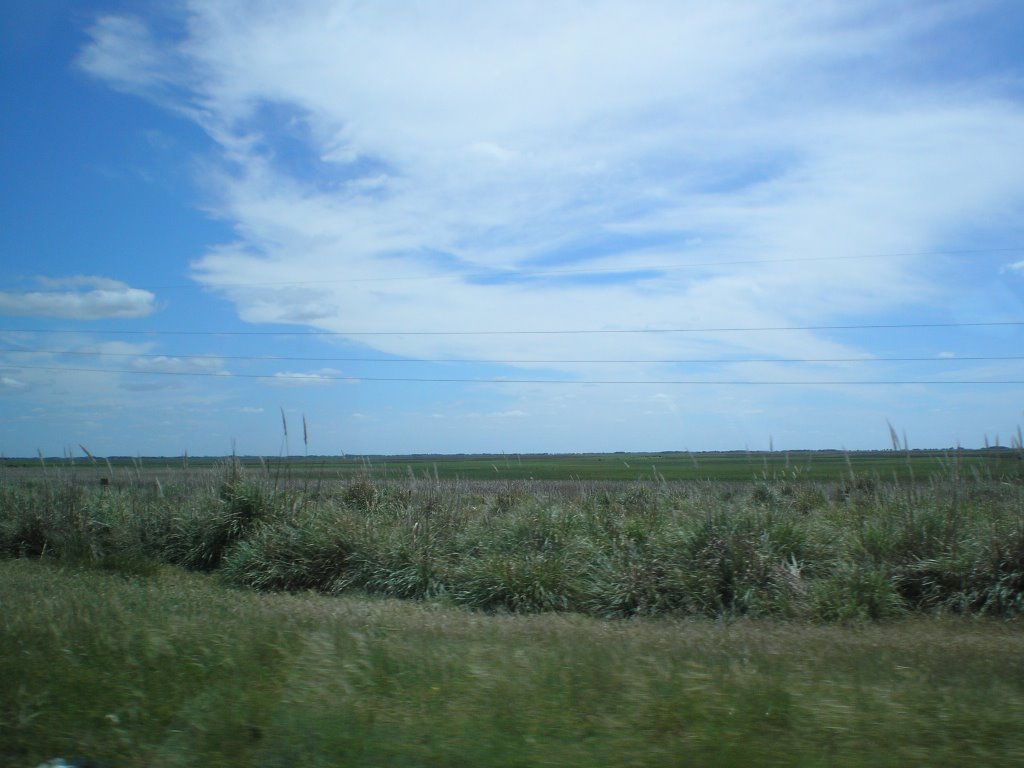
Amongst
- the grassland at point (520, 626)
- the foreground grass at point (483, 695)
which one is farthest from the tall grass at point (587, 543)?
the foreground grass at point (483, 695)

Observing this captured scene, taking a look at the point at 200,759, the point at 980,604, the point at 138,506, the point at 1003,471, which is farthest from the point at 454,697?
the point at 138,506

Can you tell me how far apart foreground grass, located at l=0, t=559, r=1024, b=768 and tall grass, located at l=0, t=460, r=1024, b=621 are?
282 centimetres

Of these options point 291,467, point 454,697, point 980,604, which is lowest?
point 980,604

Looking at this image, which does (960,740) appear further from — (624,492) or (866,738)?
(624,492)

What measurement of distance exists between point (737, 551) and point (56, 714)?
8.99 m

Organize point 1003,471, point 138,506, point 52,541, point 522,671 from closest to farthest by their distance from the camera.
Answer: point 522,671 → point 1003,471 → point 52,541 → point 138,506

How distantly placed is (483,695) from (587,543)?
305 inches

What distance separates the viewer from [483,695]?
5.76 metres

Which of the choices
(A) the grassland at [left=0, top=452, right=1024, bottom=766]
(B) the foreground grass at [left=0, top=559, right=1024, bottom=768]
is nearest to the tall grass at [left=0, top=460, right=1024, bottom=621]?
(A) the grassland at [left=0, top=452, right=1024, bottom=766]

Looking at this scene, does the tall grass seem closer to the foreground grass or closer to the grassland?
the grassland

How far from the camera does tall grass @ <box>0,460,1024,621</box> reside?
11.1m

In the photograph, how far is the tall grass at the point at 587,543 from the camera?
439 inches

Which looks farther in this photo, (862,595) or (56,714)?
(862,595)

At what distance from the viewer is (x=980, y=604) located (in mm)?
10750
